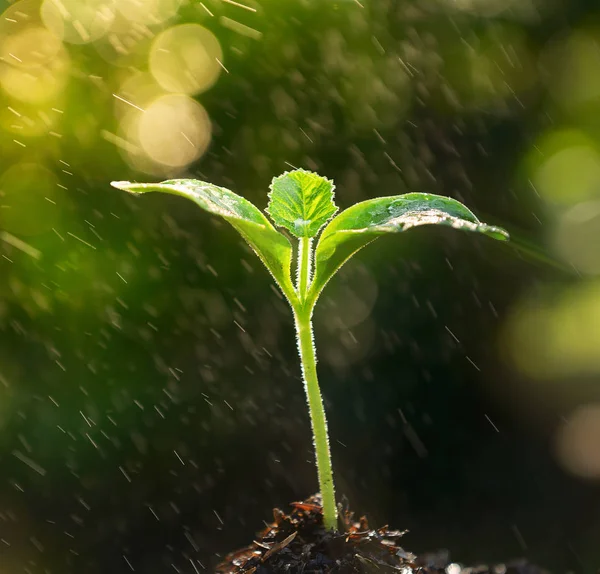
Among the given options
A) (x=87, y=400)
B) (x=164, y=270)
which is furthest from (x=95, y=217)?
(x=87, y=400)

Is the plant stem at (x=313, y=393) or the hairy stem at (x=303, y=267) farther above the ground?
the hairy stem at (x=303, y=267)

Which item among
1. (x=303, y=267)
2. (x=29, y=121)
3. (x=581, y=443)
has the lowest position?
(x=581, y=443)

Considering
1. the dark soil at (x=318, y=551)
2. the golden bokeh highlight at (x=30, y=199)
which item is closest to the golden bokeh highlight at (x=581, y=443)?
the dark soil at (x=318, y=551)

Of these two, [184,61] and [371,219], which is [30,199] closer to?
[184,61]

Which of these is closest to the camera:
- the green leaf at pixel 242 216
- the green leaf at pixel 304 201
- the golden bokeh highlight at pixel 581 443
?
the green leaf at pixel 242 216

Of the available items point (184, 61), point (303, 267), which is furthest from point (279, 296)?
point (303, 267)

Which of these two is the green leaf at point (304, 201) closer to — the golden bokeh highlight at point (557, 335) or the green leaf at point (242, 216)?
the green leaf at point (242, 216)

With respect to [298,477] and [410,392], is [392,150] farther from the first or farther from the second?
[298,477]
